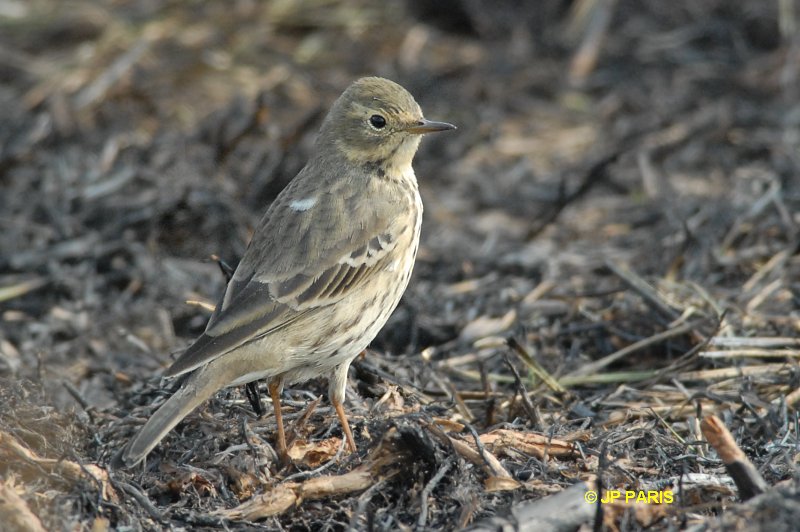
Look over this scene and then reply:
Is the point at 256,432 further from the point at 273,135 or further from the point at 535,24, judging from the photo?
the point at 535,24

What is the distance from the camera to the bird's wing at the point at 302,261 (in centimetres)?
491

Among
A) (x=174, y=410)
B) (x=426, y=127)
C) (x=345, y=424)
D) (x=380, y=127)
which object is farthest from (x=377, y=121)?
(x=174, y=410)

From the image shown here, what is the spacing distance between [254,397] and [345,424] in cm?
58

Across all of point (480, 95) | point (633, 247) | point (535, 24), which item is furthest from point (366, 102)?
point (535, 24)

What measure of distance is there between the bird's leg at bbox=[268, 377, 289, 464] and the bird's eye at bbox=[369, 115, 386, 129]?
142 centimetres

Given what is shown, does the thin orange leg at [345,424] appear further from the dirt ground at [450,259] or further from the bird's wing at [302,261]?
the bird's wing at [302,261]

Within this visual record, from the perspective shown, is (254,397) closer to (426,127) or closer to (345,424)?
(345,424)

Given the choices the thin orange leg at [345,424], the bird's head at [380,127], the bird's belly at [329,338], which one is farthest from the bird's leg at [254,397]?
the bird's head at [380,127]

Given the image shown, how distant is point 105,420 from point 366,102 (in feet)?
6.67

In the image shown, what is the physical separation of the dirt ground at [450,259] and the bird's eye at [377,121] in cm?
120

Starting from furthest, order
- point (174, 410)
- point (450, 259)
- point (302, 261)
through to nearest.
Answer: point (450, 259) → point (302, 261) → point (174, 410)

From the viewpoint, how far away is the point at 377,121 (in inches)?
224

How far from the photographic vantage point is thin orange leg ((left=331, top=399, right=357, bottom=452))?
478 centimetres

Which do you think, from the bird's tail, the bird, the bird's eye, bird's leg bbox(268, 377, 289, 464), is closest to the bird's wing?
the bird
